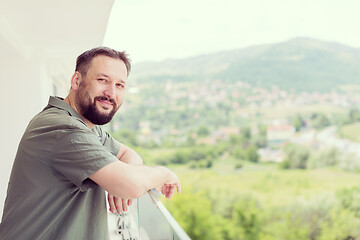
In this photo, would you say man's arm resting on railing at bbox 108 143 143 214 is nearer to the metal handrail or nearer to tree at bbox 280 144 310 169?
the metal handrail

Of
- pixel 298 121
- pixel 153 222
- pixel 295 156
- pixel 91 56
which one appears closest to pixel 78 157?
pixel 91 56

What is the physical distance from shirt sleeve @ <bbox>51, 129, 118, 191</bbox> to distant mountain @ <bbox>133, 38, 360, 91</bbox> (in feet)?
81.3

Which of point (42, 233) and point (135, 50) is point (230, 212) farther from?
point (42, 233)

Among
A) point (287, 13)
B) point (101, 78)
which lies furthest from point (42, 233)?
point (287, 13)

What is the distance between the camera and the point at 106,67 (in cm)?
121

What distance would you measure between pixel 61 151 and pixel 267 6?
32563 millimetres

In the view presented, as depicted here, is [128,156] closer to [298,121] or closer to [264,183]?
[264,183]

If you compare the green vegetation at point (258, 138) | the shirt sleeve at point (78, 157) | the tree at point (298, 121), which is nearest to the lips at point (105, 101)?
the shirt sleeve at point (78, 157)

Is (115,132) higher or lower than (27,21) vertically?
lower

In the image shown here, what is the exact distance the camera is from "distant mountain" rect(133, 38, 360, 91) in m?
24.7

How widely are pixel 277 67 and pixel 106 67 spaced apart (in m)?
26.4

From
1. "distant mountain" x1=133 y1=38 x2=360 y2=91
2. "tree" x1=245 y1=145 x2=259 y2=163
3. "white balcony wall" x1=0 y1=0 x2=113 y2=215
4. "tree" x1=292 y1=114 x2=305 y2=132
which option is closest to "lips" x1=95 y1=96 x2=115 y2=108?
"white balcony wall" x1=0 y1=0 x2=113 y2=215

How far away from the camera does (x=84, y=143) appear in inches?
37.4

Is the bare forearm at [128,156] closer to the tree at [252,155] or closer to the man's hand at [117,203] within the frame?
the man's hand at [117,203]
